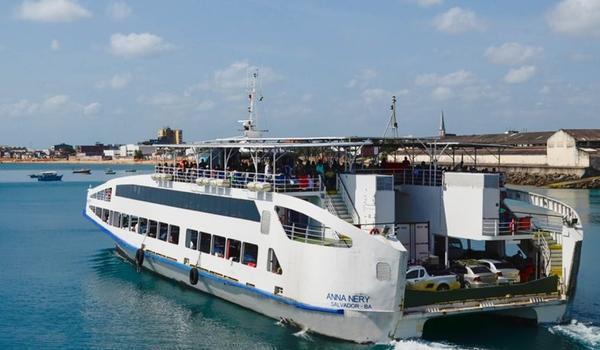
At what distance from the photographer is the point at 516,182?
343ft

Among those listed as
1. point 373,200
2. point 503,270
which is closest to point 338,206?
point 373,200

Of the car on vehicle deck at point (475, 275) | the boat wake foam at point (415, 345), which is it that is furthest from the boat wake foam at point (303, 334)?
the car on vehicle deck at point (475, 275)

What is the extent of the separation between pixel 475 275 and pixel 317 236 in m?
5.40

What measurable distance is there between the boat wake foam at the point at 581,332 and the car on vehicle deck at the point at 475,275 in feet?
7.76

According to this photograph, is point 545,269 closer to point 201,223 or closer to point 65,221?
point 201,223

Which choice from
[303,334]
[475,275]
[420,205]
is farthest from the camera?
[420,205]

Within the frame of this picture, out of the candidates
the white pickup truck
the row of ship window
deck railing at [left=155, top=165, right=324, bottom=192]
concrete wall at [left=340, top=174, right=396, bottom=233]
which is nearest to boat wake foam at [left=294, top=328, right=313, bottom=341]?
the row of ship window

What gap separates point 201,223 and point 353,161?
6.70m

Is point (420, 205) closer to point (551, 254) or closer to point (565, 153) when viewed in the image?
point (551, 254)

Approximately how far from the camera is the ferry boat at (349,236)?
19672 millimetres

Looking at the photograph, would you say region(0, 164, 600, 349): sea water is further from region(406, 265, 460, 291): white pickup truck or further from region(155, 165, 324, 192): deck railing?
region(155, 165, 324, 192): deck railing

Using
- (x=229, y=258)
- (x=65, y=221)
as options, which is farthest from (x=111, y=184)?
(x=65, y=221)

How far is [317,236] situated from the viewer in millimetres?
20797

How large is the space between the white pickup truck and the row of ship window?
411cm
